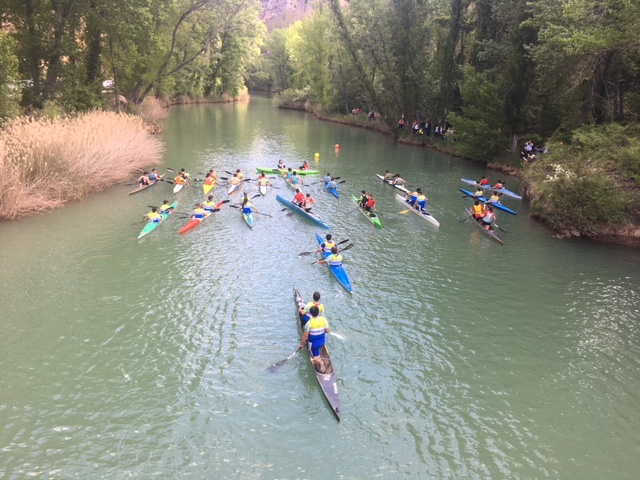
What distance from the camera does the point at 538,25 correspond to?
26.7 m

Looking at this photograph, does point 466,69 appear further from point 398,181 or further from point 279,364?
point 279,364

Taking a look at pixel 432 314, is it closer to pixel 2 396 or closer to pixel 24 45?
pixel 2 396

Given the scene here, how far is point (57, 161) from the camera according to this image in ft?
66.6

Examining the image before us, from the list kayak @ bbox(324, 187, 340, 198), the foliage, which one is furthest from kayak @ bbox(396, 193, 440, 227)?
the foliage

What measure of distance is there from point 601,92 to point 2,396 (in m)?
34.2

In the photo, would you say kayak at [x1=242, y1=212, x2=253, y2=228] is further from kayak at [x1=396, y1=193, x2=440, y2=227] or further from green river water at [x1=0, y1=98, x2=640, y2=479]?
kayak at [x1=396, y1=193, x2=440, y2=227]

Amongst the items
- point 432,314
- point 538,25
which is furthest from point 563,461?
point 538,25

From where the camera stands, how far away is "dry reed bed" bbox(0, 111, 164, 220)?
1847cm

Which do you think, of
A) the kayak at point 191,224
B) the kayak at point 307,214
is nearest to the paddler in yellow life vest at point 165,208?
the kayak at point 191,224

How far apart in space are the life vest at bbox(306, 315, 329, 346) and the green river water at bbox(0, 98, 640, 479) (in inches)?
40.0

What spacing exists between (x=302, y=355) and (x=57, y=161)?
16.5m

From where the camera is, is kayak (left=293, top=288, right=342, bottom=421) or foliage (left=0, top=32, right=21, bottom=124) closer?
kayak (left=293, top=288, right=342, bottom=421)

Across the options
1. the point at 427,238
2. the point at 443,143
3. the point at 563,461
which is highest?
the point at 443,143

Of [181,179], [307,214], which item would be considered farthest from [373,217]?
[181,179]
